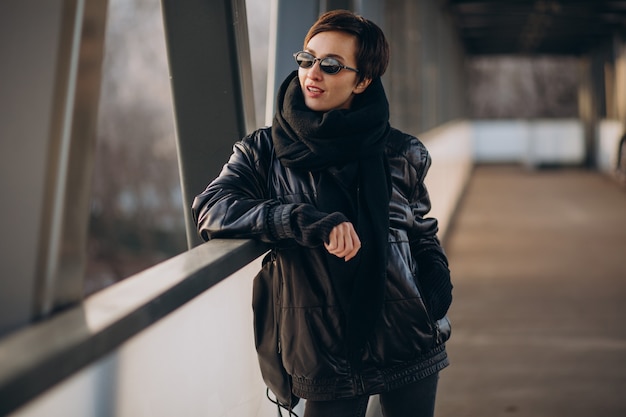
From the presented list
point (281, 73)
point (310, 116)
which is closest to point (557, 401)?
point (281, 73)

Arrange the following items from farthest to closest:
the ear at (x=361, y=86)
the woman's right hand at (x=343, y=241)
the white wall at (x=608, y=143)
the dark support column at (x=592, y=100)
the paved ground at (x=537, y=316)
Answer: the dark support column at (x=592, y=100) < the white wall at (x=608, y=143) < the paved ground at (x=537, y=316) < the ear at (x=361, y=86) < the woman's right hand at (x=343, y=241)

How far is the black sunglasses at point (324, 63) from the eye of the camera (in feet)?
8.04

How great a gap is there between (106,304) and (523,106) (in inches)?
1397

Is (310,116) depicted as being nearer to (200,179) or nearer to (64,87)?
(64,87)

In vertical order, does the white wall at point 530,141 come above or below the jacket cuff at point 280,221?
below

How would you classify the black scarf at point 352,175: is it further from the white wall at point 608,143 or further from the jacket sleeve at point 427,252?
the white wall at point 608,143

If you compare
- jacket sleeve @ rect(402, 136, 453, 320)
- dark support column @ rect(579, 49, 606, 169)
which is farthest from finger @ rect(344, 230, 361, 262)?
dark support column @ rect(579, 49, 606, 169)

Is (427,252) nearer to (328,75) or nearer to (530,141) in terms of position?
(328,75)

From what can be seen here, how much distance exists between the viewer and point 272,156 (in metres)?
2.53

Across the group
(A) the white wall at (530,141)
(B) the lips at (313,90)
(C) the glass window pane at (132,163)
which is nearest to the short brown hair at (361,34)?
(B) the lips at (313,90)

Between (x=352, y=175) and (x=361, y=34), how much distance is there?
1.08 feet

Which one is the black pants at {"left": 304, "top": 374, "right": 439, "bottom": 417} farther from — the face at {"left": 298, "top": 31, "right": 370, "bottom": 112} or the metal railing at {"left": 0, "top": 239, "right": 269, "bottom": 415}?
the face at {"left": 298, "top": 31, "right": 370, "bottom": 112}

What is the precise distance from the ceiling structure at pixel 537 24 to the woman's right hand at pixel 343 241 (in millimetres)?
16193

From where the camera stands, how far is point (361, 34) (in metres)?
2.48
